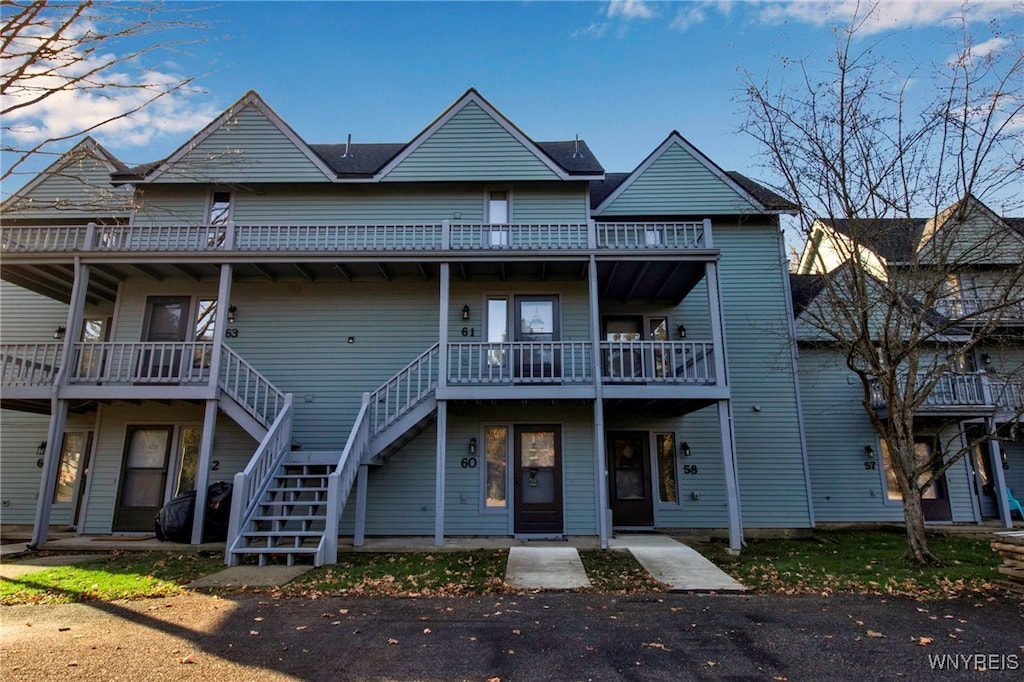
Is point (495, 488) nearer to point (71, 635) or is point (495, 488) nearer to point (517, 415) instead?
point (517, 415)

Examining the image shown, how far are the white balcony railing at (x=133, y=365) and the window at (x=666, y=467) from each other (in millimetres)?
9726

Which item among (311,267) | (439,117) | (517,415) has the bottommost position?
(517,415)

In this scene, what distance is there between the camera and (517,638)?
4.71 metres

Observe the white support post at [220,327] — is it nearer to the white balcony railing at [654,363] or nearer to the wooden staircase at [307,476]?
the wooden staircase at [307,476]

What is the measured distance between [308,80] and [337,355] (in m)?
5.61

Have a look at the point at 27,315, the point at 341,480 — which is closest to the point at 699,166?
the point at 341,480

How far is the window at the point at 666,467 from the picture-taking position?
11148 mm

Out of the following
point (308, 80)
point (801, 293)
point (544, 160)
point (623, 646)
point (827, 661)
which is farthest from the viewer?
point (801, 293)

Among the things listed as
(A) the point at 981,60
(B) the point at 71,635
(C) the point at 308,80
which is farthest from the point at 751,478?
(C) the point at 308,80

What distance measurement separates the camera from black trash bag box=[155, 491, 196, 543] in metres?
9.18

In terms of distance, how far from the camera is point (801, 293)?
14.1 metres

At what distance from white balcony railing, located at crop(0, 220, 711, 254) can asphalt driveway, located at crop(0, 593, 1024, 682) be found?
656 centimetres

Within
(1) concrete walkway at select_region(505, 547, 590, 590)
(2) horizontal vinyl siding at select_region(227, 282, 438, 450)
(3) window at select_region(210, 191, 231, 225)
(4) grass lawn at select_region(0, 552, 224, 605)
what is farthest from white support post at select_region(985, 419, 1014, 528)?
(3) window at select_region(210, 191, 231, 225)

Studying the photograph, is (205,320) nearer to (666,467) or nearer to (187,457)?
(187,457)
